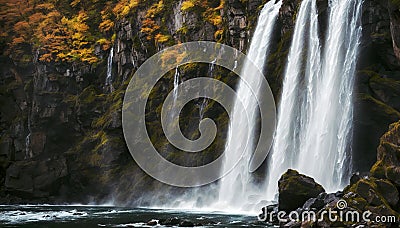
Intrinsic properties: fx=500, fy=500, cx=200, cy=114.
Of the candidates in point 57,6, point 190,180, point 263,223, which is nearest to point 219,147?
point 190,180

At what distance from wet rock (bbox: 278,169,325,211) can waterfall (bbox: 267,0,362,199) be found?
13.0 ft

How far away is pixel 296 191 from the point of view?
19.0 meters

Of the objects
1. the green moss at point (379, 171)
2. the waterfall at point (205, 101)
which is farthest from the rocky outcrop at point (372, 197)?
the waterfall at point (205, 101)

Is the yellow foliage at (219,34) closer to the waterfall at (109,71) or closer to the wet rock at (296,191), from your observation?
the waterfall at (109,71)

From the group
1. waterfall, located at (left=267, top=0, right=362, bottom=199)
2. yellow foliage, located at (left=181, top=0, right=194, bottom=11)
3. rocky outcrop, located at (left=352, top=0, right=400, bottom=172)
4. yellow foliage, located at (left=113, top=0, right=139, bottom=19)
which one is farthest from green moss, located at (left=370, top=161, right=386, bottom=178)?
yellow foliage, located at (left=113, top=0, right=139, bottom=19)

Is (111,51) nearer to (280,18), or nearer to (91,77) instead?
(91,77)

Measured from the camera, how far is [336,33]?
26250mm

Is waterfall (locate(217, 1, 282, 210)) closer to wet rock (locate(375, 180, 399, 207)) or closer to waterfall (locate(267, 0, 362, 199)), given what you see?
waterfall (locate(267, 0, 362, 199))

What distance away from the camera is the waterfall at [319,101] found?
78.0 ft

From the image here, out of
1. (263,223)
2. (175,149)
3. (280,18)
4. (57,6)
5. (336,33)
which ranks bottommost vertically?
(263,223)

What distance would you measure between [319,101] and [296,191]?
8177 millimetres

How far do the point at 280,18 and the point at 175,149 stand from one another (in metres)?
11.5

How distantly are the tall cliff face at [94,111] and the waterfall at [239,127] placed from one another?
0.80 metres

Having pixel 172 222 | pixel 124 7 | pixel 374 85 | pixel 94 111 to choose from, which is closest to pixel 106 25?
pixel 124 7
